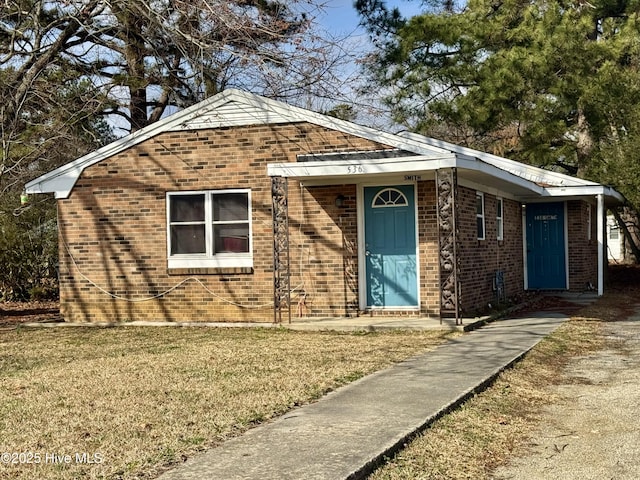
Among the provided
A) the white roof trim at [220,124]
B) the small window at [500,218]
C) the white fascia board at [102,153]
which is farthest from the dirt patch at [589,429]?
the white fascia board at [102,153]

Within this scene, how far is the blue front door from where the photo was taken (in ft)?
66.1

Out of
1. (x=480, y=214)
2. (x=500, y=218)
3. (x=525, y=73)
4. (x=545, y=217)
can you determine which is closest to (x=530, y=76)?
(x=525, y=73)

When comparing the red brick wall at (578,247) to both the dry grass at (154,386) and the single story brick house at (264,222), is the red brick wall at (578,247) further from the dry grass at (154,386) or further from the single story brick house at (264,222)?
the dry grass at (154,386)

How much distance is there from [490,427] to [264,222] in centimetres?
811

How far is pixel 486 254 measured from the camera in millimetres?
15602

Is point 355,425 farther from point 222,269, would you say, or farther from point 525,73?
point 525,73

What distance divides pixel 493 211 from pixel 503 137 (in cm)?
990

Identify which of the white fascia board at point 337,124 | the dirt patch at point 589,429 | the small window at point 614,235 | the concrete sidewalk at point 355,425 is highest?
the white fascia board at point 337,124

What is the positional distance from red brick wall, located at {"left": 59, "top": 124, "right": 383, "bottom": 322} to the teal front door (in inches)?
13.9

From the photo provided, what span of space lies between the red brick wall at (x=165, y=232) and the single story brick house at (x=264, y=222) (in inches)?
0.8

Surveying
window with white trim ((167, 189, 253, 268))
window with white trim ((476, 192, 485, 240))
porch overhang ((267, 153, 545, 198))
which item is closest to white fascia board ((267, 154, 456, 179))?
porch overhang ((267, 153, 545, 198))

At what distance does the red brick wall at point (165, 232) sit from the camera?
13.7m

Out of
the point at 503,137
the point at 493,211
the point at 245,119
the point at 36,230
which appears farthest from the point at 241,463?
the point at 503,137

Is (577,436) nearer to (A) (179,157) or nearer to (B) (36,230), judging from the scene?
(A) (179,157)
